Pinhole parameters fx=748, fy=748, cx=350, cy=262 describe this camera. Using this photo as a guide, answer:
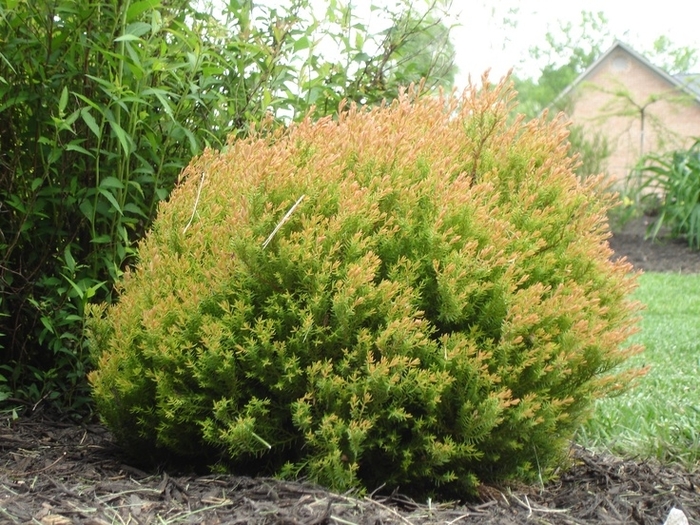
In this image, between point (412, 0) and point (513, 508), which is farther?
point (412, 0)

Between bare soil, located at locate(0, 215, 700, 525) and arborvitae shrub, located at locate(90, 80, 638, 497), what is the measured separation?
4.5 inches

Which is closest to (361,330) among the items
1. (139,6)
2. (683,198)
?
(139,6)

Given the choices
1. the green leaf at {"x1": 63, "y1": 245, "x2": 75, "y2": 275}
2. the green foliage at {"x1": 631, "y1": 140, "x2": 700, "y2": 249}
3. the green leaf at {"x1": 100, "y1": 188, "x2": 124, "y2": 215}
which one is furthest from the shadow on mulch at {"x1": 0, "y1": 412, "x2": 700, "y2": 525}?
the green foliage at {"x1": 631, "y1": 140, "x2": 700, "y2": 249}

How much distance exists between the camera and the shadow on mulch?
2.29 m

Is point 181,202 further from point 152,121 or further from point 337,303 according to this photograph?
point 337,303

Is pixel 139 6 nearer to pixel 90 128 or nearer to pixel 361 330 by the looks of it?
pixel 90 128

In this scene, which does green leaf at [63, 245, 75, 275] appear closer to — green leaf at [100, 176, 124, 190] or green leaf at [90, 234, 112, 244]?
green leaf at [90, 234, 112, 244]

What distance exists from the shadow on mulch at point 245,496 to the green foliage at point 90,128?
1.63ft

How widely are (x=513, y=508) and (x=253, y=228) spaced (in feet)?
4.48

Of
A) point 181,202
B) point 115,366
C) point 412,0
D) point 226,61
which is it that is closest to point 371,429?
point 115,366

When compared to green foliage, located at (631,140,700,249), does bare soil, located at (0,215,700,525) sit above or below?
below

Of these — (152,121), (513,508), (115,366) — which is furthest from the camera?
(152,121)

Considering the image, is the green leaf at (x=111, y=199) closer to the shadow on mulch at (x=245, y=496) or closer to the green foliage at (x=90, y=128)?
the green foliage at (x=90, y=128)

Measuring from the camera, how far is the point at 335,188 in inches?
108
